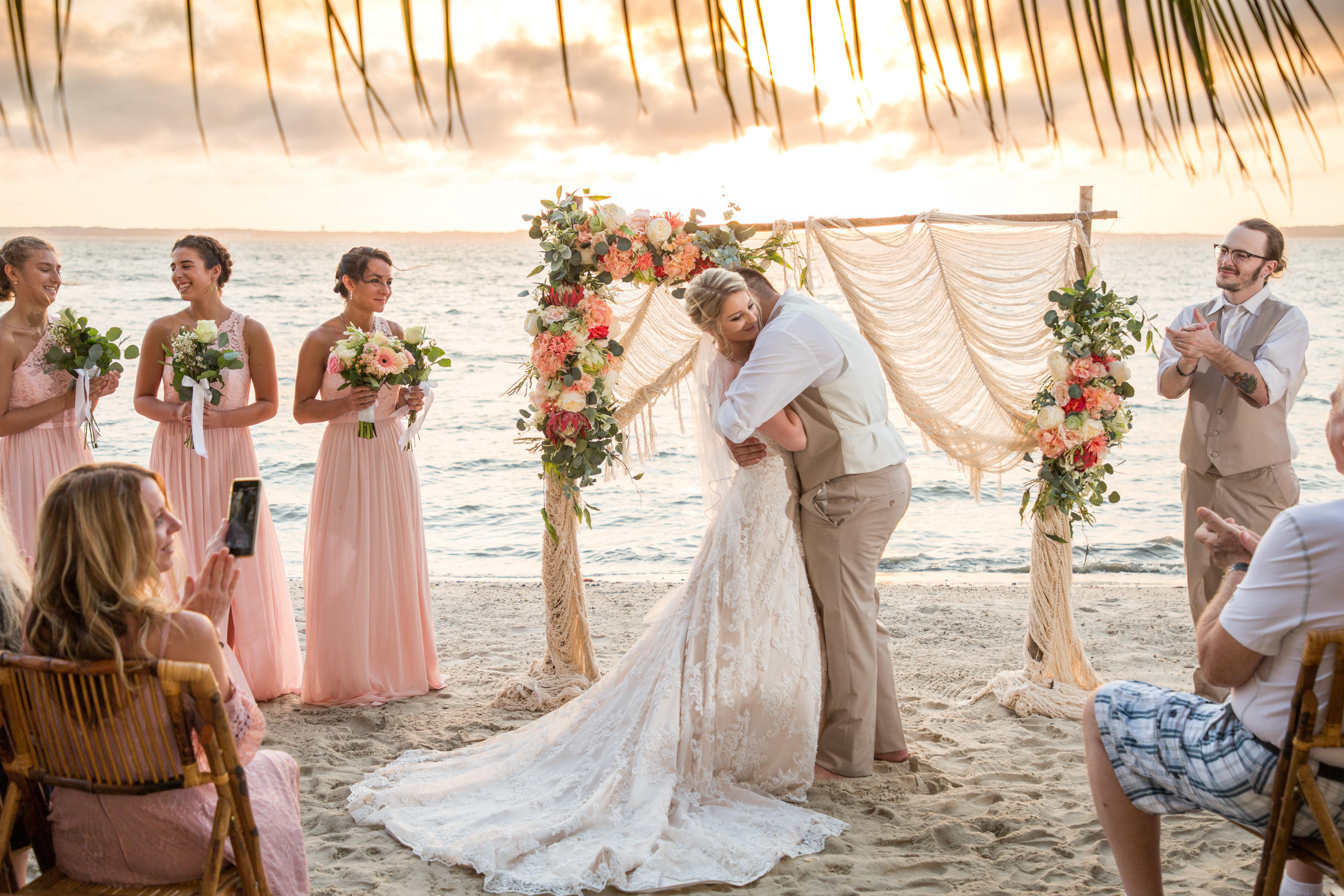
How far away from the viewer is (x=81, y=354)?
14.7 feet

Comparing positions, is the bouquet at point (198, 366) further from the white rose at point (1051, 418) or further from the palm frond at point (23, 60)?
the palm frond at point (23, 60)

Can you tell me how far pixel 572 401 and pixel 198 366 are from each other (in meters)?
1.71

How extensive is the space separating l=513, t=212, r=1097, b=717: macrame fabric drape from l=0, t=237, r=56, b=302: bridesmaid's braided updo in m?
2.57

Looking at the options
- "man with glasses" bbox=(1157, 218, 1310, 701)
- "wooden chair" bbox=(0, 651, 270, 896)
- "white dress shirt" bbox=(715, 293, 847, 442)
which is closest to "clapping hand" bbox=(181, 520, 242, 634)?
"wooden chair" bbox=(0, 651, 270, 896)

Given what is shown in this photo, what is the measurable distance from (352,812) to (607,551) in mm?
7254

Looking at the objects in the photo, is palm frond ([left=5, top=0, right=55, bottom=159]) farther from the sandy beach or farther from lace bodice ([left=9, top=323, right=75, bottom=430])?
lace bodice ([left=9, top=323, right=75, bottom=430])

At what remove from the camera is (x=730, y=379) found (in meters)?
3.92

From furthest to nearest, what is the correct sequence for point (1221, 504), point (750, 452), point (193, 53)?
point (1221, 504) → point (750, 452) → point (193, 53)

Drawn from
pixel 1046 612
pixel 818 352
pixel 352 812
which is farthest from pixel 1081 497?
pixel 352 812

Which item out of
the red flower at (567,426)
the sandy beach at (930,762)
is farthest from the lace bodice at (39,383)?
the red flower at (567,426)

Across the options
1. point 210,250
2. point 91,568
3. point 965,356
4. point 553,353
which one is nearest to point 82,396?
point 210,250

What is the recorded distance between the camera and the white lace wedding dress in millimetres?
→ 3271

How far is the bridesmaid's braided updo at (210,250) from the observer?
464 centimetres

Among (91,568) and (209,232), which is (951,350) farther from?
(91,568)
